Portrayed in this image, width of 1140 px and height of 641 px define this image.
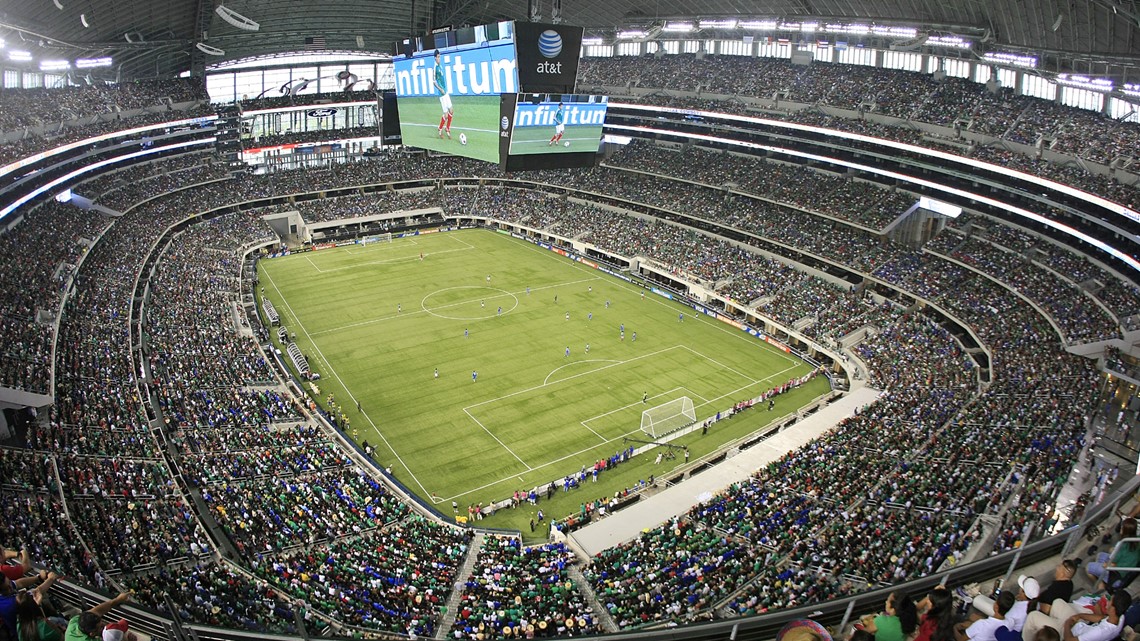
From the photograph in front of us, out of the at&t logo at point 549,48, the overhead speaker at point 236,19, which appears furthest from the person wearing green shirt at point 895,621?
the overhead speaker at point 236,19

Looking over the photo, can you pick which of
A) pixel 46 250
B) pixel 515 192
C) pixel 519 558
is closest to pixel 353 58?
pixel 515 192

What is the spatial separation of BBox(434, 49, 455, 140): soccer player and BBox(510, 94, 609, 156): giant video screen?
547 centimetres

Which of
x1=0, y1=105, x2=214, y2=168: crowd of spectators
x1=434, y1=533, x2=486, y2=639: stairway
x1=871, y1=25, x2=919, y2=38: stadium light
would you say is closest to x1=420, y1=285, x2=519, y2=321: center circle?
x1=0, y1=105, x2=214, y2=168: crowd of spectators

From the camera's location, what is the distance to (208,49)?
69312 millimetres

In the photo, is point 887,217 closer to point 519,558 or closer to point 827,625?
point 519,558

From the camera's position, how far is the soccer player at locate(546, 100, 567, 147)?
3959 centimetres

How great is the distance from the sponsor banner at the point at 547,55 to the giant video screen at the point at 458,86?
534 mm

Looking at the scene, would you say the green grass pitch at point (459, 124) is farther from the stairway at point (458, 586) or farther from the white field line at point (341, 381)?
the stairway at point (458, 586)

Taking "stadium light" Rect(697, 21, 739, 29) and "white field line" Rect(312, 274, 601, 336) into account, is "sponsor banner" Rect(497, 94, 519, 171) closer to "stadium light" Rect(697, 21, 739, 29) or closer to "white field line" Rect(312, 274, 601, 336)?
"white field line" Rect(312, 274, 601, 336)

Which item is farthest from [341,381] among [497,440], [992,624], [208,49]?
[208,49]

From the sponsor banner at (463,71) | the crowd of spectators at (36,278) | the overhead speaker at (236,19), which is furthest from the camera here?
the overhead speaker at (236,19)

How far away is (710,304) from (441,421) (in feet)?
79.2

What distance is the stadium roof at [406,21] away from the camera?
42969mm

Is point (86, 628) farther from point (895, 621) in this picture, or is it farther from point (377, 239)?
point (377, 239)
